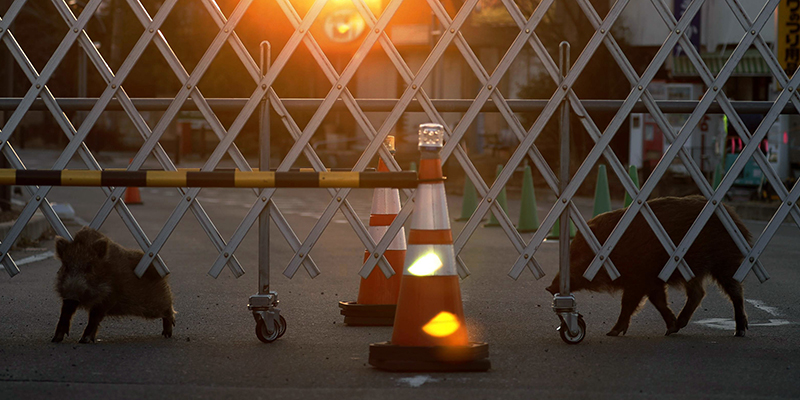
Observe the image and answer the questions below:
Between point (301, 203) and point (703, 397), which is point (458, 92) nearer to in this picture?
point (301, 203)

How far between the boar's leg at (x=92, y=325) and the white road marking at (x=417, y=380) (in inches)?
75.1

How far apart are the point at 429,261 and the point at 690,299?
2202 millimetres

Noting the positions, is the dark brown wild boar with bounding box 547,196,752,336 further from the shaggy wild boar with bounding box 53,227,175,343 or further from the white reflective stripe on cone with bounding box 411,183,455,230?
the shaggy wild boar with bounding box 53,227,175,343

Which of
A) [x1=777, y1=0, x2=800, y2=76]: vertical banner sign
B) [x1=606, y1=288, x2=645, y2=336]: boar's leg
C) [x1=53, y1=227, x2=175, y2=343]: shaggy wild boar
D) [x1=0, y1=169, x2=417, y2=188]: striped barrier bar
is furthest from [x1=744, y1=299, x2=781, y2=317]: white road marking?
[x1=777, y1=0, x2=800, y2=76]: vertical banner sign

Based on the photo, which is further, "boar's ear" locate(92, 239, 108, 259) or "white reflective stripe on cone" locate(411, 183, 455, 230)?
"boar's ear" locate(92, 239, 108, 259)

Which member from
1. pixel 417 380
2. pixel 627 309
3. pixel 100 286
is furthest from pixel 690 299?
pixel 100 286

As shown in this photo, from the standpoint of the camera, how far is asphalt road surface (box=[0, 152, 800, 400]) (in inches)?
169

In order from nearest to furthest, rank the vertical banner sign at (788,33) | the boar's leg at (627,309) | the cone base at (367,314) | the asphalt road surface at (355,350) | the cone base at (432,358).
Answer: the asphalt road surface at (355,350), the cone base at (432,358), the boar's leg at (627,309), the cone base at (367,314), the vertical banner sign at (788,33)

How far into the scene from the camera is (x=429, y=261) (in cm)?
471

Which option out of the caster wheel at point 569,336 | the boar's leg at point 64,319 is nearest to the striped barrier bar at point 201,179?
the boar's leg at point 64,319

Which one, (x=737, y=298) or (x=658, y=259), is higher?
(x=658, y=259)

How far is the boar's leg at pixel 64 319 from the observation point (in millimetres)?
5469

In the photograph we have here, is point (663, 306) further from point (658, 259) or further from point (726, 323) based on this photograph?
point (726, 323)

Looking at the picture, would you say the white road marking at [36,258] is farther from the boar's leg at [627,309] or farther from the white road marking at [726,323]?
the white road marking at [726,323]
